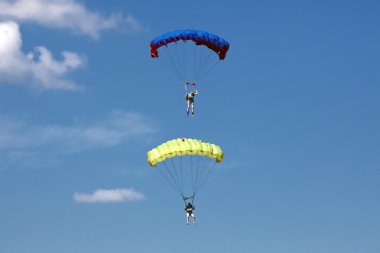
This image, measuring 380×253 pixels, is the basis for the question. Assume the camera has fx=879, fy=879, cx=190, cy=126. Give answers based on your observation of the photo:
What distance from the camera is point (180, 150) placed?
74688 mm

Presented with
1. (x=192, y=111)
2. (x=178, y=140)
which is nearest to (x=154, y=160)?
(x=178, y=140)

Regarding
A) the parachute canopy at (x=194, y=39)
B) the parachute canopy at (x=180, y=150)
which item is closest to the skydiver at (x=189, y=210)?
the parachute canopy at (x=180, y=150)

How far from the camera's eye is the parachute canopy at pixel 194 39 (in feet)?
253

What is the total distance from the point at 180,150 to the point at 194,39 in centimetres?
1014

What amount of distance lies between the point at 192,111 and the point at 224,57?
5.87m

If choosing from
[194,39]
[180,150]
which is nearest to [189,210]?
[180,150]

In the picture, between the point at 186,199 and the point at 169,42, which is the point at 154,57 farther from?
the point at 186,199

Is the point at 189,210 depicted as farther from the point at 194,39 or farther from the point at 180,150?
the point at 194,39

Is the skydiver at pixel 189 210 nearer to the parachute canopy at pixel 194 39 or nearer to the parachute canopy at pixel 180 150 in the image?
the parachute canopy at pixel 180 150

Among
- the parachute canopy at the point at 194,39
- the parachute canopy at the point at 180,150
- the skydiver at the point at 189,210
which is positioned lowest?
the skydiver at the point at 189,210

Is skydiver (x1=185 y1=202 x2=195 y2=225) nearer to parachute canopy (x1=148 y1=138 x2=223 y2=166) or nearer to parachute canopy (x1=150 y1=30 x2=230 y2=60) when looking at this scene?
parachute canopy (x1=148 y1=138 x2=223 y2=166)

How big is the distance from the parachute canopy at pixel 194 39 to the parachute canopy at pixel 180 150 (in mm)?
8872

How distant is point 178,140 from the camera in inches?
2982

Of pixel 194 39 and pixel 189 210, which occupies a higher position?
pixel 194 39
